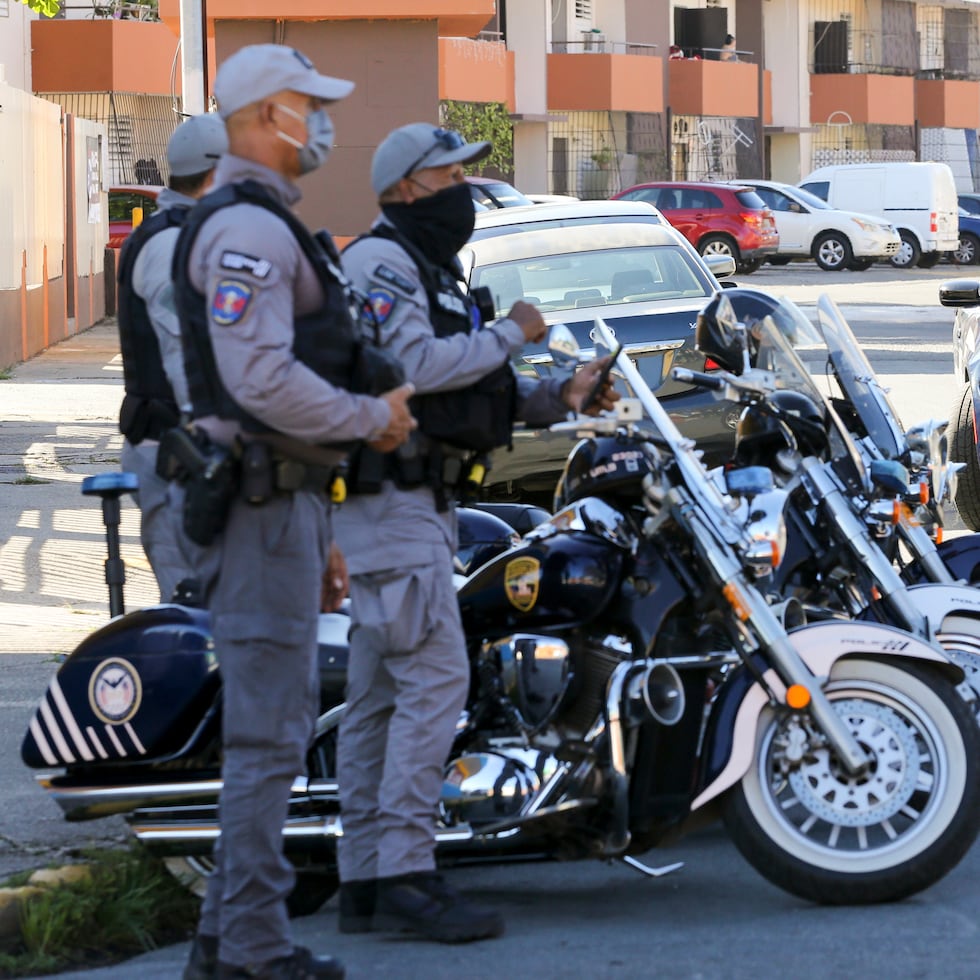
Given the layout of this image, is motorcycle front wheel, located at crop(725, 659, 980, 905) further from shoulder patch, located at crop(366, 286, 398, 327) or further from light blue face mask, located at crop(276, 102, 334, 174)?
light blue face mask, located at crop(276, 102, 334, 174)

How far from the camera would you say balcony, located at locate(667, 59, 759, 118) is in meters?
48.6

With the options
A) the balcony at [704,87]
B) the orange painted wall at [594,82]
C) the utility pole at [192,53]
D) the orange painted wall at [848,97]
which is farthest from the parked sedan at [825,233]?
the utility pole at [192,53]

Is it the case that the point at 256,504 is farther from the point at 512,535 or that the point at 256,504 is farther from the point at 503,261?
the point at 503,261

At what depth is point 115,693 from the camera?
4570 millimetres

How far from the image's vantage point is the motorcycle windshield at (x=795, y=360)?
526 centimetres

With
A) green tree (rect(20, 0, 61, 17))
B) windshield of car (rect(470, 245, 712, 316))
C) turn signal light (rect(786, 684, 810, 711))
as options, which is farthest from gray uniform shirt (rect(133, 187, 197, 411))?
green tree (rect(20, 0, 61, 17))

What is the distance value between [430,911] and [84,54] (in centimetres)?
2998

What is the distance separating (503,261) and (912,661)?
6.11m

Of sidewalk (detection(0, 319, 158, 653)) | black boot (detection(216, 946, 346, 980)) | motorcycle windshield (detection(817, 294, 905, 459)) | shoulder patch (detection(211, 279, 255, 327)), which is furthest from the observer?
sidewalk (detection(0, 319, 158, 653))

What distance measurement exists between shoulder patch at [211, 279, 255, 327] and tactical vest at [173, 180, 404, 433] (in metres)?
0.11

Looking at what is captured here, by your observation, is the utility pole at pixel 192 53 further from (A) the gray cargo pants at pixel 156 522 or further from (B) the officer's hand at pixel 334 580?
(B) the officer's hand at pixel 334 580

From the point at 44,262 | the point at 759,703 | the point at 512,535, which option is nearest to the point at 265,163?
the point at 759,703

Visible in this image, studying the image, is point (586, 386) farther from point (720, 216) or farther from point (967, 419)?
point (720, 216)

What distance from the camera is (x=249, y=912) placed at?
3904 mm
